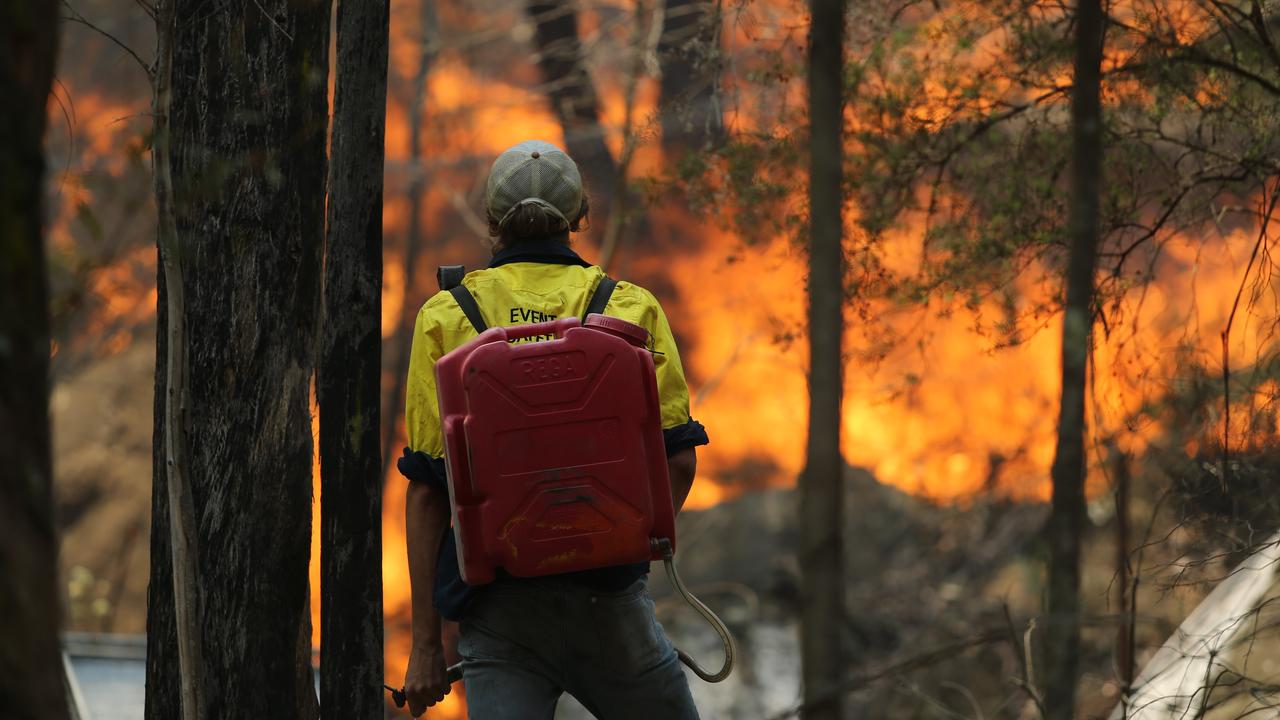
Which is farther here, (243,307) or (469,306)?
(243,307)

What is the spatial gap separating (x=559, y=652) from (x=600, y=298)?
2.55ft

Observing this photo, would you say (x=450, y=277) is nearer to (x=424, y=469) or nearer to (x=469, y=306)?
(x=469, y=306)

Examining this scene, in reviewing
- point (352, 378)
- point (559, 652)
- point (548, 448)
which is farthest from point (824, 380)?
point (352, 378)

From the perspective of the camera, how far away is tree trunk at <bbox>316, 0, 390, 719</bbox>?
3934 millimetres

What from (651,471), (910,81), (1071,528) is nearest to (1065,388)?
(1071,528)

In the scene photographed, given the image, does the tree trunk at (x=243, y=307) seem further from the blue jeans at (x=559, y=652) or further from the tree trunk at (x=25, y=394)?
the tree trunk at (x=25, y=394)

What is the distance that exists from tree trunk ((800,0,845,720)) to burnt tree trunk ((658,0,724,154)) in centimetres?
352

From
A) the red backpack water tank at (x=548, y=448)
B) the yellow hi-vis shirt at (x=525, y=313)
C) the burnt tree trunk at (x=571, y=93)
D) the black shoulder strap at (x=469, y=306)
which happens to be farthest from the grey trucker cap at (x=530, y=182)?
the burnt tree trunk at (x=571, y=93)

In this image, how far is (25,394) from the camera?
1.56 m

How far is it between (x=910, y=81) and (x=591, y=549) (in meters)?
4.05

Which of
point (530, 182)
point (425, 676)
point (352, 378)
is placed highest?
point (530, 182)

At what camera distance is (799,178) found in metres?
6.50

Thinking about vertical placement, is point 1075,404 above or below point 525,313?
below

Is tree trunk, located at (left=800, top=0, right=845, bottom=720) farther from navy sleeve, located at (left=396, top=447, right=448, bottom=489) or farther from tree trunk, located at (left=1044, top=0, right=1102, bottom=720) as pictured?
navy sleeve, located at (left=396, top=447, right=448, bottom=489)
